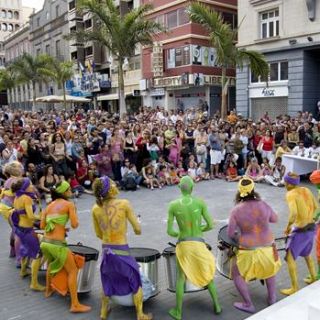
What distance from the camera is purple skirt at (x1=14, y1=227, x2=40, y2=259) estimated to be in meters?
5.47

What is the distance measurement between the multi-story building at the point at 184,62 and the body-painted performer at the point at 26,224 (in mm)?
23427

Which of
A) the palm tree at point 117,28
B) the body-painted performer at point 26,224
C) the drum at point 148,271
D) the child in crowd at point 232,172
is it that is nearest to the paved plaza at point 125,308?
the drum at point 148,271

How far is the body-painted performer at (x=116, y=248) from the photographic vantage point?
4.33 metres

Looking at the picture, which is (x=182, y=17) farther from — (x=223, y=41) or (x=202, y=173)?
(x=202, y=173)

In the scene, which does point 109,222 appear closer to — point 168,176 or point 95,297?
point 95,297

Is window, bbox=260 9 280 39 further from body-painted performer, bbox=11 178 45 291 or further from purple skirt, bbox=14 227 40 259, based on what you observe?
purple skirt, bbox=14 227 40 259

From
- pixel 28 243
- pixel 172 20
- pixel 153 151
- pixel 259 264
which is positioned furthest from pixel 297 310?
pixel 172 20

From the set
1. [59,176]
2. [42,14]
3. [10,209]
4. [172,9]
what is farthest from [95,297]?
[42,14]

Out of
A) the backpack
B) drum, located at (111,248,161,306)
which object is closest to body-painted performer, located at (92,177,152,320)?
drum, located at (111,248,161,306)

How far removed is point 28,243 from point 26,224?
25cm

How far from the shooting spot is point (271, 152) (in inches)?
546

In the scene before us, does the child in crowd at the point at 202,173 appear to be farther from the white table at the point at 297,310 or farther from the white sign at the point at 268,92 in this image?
the white sign at the point at 268,92

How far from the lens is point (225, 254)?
5047mm

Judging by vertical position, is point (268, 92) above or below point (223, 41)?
below
